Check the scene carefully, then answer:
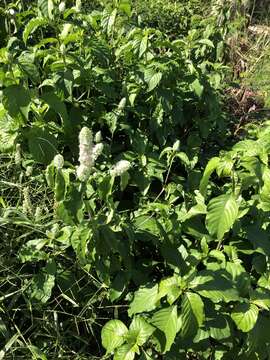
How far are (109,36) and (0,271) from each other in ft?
4.03

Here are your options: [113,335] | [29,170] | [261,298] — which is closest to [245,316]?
[261,298]

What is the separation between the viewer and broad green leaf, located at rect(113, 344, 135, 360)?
150 centimetres

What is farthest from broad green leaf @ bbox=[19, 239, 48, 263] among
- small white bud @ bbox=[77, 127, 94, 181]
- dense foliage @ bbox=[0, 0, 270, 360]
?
small white bud @ bbox=[77, 127, 94, 181]

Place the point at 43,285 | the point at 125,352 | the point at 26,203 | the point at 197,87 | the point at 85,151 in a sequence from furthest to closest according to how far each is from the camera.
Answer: the point at 197,87
the point at 26,203
the point at 43,285
the point at 125,352
the point at 85,151

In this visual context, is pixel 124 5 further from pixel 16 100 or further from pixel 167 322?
pixel 167 322

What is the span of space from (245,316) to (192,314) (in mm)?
199

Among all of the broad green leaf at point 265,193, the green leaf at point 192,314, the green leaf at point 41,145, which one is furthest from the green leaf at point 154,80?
the green leaf at point 192,314

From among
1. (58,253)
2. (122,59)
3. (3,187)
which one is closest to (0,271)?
(58,253)

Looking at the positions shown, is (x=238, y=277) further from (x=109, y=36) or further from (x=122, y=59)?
(x=109, y=36)

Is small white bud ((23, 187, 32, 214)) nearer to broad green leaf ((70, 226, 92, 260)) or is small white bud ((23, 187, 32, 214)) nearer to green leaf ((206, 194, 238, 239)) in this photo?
broad green leaf ((70, 226, 92, 260))

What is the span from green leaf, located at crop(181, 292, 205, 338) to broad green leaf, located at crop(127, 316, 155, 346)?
0.13 metres

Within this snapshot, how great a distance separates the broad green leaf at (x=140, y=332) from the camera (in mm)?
1497

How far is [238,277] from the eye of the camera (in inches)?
59.9

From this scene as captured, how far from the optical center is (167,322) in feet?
4.83
